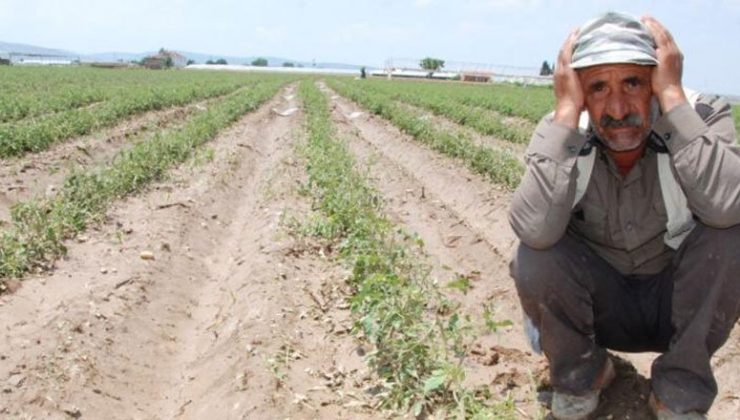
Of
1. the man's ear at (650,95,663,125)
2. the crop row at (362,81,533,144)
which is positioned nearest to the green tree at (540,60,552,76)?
the crop row at (362,81,533,144)

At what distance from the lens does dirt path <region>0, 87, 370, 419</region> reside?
125 inches

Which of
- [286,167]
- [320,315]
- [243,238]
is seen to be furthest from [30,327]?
[286,167]

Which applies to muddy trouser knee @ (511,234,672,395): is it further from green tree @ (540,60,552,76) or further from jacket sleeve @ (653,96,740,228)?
green tree @ (540,60,552,76)

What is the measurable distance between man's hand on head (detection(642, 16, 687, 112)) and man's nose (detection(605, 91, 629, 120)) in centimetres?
11

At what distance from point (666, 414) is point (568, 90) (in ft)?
3.93

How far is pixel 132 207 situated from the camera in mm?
6379

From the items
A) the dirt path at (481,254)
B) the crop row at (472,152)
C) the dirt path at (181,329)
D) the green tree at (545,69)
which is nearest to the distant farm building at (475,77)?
the green tree at (545,69)

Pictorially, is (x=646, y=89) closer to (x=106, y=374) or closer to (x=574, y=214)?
(x=574, y=214)

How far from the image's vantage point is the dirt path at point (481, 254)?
10.2 feet

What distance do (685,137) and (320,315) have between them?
2308mm

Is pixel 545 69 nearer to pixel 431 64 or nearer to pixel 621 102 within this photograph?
pixel 431 64

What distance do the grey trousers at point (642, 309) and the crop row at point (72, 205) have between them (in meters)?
3.23

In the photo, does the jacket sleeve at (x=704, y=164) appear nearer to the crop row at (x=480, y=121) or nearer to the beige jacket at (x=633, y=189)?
the beige jacket at (x=633, y=189)

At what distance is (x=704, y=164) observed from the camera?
239 centimetres
